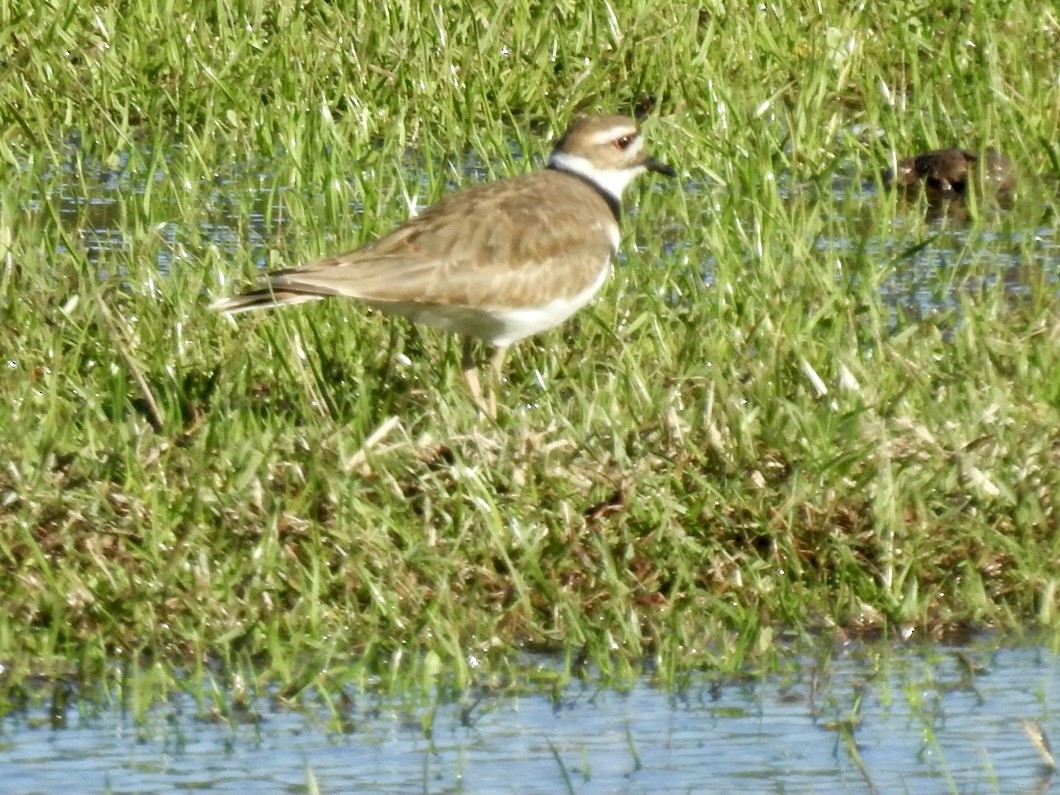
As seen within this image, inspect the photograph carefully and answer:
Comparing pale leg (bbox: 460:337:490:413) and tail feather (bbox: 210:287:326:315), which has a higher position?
tail feather (bbox: 210:287:326:315)

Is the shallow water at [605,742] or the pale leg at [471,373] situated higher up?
the pale leg at [471,373]

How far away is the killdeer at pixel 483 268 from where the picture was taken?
296 inches

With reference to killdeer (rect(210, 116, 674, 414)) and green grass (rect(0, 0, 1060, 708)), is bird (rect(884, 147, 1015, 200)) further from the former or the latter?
killdeer (rect(210, 116, 674, 414))

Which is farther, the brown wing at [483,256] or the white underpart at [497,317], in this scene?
the white underpart at [497,317]

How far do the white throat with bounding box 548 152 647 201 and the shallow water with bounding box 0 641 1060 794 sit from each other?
11.0ft

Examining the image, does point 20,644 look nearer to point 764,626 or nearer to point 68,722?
point 68,722

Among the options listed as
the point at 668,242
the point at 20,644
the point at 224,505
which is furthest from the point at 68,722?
the point at 668,242

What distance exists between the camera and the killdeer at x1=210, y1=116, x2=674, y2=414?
751cm

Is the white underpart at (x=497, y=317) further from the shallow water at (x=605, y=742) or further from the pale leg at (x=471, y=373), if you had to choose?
the shallow water at (x=605, y=742)

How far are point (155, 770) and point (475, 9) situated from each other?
21.7 ft

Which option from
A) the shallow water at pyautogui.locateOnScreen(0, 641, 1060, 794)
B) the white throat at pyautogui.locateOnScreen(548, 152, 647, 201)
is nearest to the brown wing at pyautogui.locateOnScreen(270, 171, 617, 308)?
the white throat at pyautogui.locateOnScreen(548, 152, 647, 201)

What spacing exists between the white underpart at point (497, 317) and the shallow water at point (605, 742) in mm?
2121

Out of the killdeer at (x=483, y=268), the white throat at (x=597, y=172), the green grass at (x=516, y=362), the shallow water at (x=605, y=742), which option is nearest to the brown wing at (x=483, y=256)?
the killdeer at (x=483, y=268)

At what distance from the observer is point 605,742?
18.1ft
